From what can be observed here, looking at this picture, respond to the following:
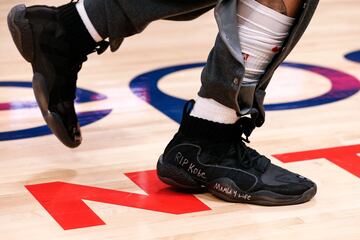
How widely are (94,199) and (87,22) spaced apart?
36cm

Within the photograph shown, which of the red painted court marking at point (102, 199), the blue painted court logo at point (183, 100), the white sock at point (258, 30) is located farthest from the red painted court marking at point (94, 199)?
the blue painted court logo at point (183, 100)

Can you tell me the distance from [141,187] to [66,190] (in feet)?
0.46

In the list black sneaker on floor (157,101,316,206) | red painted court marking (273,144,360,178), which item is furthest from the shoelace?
red painted court marking (273,144,360,178)

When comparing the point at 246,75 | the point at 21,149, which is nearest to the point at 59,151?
the point at 21,149

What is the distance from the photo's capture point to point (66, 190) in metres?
1.67

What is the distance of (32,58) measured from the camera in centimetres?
179

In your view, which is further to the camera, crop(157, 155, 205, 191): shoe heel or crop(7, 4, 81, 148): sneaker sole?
crop(7, 4, 81, 148): sneaker sole

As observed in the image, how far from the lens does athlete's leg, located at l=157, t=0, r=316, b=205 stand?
151 cm

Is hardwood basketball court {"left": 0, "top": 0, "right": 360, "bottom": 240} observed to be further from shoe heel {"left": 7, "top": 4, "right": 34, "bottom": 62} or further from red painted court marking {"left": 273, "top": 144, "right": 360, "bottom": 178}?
shoe heel {"left": 7, "top": 4, "right": 34, "bottom": 62}

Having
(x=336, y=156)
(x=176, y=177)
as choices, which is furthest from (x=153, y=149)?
(x=336, y=156)

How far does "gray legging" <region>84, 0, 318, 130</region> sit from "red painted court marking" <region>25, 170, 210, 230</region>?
0.20 m

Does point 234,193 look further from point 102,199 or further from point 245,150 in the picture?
point 102,199

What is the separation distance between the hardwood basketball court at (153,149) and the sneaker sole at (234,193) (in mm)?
14

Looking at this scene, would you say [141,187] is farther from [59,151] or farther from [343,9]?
[343,9]
